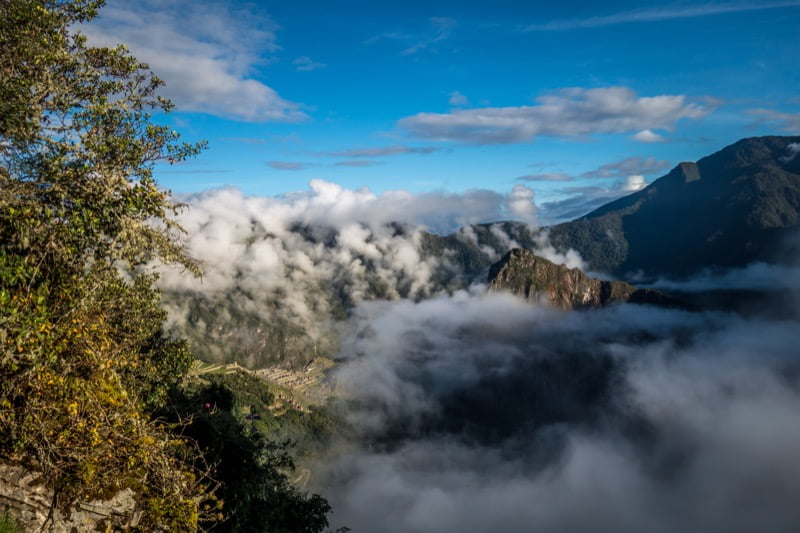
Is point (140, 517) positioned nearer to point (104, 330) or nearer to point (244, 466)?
point (104, 330)

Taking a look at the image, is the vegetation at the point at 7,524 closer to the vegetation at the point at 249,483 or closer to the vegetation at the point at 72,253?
the vegetation at the point at 72,253

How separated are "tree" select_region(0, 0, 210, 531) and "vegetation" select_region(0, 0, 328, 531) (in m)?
0.04

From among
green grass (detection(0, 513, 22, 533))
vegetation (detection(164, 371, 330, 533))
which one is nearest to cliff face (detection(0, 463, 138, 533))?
green grass (detection(0, 513, 22, 533))

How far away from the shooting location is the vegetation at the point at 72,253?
39.5 ft

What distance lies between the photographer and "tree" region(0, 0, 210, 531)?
12.0 metres

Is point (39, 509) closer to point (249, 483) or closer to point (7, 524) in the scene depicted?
point (7, 524)

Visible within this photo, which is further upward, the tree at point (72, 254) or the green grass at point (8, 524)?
the tree at point (72, 254)

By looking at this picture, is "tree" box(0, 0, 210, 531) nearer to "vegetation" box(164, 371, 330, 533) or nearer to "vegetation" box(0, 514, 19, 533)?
"vegetation" box(0, 514, 19, 533)

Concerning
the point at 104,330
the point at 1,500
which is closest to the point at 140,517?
the point at 1,500

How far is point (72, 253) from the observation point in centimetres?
1321

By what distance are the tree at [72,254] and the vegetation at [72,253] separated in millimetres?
45

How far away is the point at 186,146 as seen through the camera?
16.2 metres

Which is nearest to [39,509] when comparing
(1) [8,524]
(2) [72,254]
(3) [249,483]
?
(1) [8,524]

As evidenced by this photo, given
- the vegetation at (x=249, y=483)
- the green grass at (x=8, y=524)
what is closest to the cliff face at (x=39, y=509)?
the green grass at (x=8, y=524)
